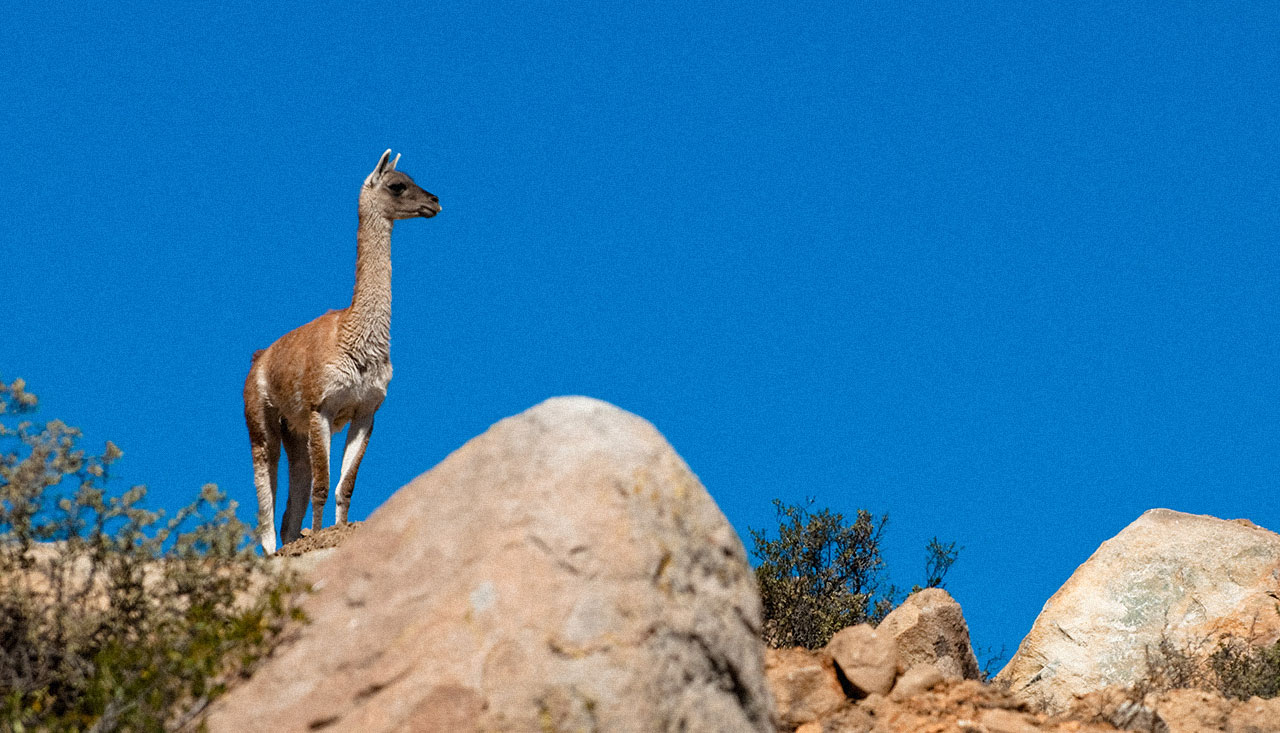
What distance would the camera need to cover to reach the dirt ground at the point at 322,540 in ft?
44.5

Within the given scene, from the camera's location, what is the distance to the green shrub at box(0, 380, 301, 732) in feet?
22.6

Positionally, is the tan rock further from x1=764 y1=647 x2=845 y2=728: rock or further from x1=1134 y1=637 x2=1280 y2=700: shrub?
x1=1134 y1=637 x2=1280 y2=700: shrub

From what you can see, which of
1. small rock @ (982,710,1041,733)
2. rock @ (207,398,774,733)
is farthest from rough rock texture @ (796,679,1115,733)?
rock @ (207,398,774,733)

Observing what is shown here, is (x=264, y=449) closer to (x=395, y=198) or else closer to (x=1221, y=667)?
(x=395, y=198)

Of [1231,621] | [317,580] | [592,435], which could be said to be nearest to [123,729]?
[317,580]

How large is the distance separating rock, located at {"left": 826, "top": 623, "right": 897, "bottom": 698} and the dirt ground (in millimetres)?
5771

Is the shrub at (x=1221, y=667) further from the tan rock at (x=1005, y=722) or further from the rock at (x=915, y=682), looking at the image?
the rock at (x=915, y=682)

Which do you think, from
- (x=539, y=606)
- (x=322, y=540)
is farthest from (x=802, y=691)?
(x=322, y=540)

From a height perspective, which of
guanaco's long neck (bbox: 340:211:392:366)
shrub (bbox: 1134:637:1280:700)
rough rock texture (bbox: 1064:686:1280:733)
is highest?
guanaco's long neck (bbox: 340:211:392:366)

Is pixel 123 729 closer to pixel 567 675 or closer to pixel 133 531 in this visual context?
pixel 133 531

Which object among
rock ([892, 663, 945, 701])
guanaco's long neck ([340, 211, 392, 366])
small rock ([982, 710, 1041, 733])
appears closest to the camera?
small rock ([982, 710, 1041, 733])

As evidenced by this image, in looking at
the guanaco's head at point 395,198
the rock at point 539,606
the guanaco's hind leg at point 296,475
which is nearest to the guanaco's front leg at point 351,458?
the guanaco's hind leg at point 296,475

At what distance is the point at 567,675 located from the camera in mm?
5957

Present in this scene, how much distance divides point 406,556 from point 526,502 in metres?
0.77
